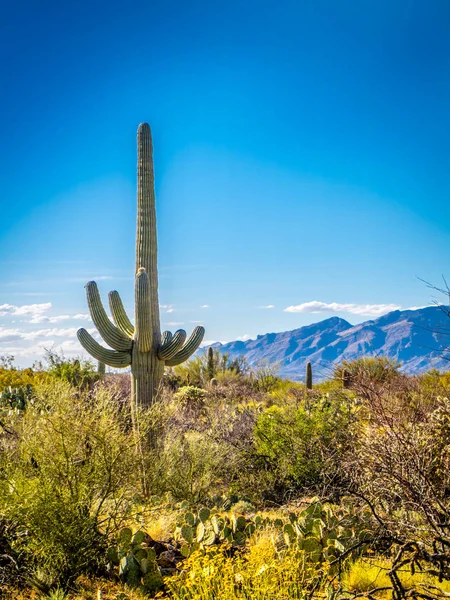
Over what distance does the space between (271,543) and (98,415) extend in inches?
84.0

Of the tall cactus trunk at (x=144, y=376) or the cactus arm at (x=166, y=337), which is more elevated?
the cactus arm at (x=166, y=337)

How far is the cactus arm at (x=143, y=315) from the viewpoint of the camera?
1083 centimetres

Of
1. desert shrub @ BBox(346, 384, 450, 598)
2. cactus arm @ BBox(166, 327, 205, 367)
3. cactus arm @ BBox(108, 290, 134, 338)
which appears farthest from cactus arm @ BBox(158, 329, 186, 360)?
desert shrub @ BBox(346, 384, 450, 598)

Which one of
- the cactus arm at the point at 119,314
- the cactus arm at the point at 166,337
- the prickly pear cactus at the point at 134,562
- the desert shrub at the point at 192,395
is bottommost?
the prickly pear cactus at the point at 134,562

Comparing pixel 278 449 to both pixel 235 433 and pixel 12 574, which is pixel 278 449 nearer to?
pixel 235 433

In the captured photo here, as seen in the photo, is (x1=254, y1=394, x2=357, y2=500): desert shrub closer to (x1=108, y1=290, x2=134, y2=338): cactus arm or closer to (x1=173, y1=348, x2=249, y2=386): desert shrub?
(x1=108, y1=290, x2=134, y2=338): cactus arm

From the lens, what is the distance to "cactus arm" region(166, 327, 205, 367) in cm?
1159

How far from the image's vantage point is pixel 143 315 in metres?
10.8

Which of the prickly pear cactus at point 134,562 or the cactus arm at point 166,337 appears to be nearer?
the prickly pear cactus at point 134,562

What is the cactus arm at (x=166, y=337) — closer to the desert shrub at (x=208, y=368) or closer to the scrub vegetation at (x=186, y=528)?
the scrub vegetation at (x=186, y=528)

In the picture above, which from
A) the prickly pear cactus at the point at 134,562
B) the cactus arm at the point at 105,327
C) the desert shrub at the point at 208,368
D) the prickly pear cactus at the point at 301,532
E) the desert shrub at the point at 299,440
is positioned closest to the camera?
the prickly pear cactus at the point at 134,562

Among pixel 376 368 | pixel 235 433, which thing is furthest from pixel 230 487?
pixel 376 368

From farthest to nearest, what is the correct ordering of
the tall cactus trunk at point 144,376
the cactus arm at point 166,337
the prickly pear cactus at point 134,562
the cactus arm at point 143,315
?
the cactus arm at point 166,337 → the cactus arm at point 143,315 → the tall cactus trunk at point 144,376 → the prickly pear cactus at point 134,562

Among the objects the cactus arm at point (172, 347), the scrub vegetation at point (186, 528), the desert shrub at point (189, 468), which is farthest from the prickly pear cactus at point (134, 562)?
the cactus arm at point (172, 347)
